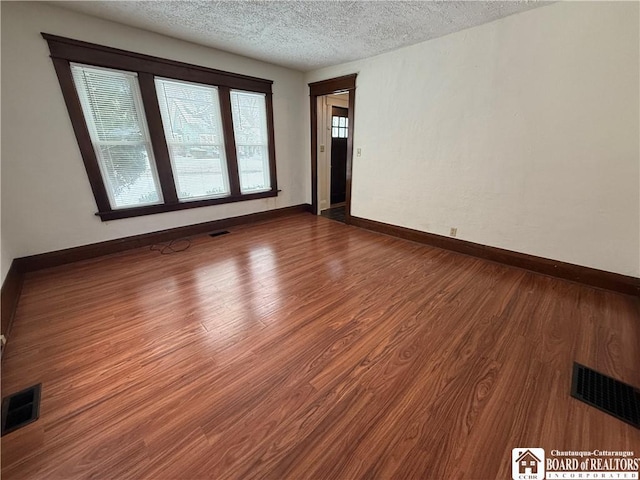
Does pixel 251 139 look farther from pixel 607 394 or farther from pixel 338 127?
pixel 607 394

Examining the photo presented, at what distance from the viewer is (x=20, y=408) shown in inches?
52.5

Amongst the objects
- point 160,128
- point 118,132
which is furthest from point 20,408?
point 160,128

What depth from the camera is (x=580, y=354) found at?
166cm

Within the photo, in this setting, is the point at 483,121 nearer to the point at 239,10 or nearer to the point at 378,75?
the point at 378,75

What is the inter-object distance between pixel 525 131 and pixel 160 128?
416cm

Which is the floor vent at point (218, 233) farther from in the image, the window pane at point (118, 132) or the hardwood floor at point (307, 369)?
the hardwood floor at point (307, 369)

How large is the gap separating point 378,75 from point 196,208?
10.6ft

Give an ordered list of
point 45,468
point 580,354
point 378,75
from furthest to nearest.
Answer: point 378,75 → point 580,354 → point 45,468

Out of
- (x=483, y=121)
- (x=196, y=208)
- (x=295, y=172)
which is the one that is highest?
(x=483, y=121)

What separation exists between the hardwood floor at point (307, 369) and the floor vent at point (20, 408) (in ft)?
0.15

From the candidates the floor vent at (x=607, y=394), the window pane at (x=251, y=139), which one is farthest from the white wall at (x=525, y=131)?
the window pane at (x=251, y=139)

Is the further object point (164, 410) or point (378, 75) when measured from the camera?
point (378, 75)

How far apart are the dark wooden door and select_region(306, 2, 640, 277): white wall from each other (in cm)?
152

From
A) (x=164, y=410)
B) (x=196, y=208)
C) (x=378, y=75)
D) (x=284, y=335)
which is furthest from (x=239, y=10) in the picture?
(x=164, y=410)
